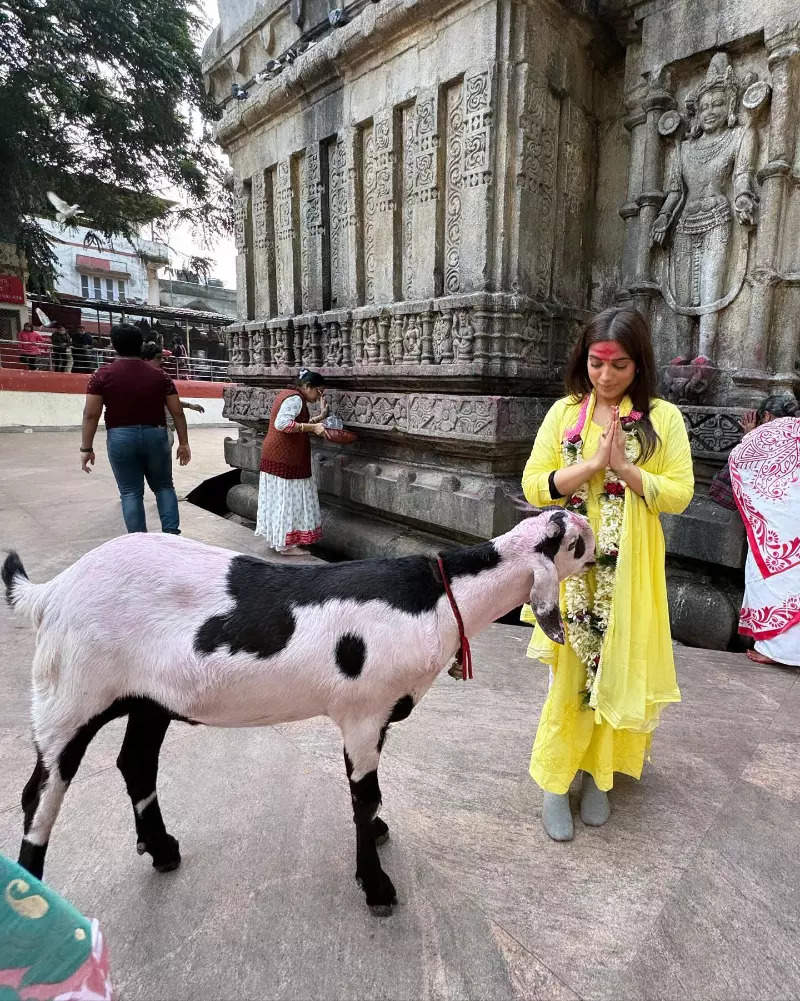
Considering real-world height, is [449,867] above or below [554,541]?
below

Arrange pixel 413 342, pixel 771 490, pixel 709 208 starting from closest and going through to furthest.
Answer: pixel 771 490, pixel 709 208, pixel 413 342

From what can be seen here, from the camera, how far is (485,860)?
6.14 feet

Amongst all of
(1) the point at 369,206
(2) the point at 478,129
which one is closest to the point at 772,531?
(2) the point at 478,129

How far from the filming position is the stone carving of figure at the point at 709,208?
3625 mm

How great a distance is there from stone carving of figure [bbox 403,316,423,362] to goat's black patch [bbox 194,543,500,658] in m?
3.19

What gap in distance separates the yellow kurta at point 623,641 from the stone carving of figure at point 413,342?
2.61 metres

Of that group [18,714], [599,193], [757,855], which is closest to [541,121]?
[599,193]

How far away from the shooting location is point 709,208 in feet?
12.4

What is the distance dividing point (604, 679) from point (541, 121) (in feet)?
12.6

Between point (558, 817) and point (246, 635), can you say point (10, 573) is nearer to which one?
point (246, 635)

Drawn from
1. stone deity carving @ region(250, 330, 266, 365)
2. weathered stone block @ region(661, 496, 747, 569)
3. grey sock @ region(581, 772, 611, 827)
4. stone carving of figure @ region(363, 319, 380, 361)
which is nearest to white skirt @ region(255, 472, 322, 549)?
stone carving of figure @ region(363, 319, 380, 361)

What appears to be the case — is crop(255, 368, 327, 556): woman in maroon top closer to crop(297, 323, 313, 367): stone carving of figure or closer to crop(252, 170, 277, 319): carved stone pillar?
crop(297, 323, 313, 367): stone carving of figure

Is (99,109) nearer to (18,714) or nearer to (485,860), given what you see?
(18,714)

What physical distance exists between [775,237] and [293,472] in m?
3.85
